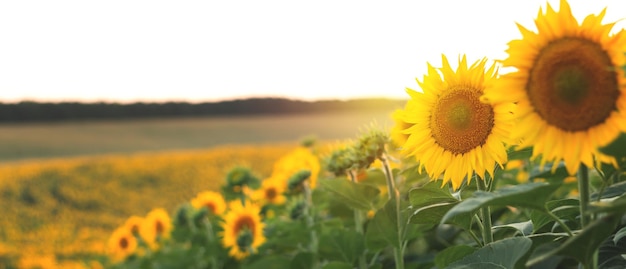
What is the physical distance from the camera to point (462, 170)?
46.9 inches

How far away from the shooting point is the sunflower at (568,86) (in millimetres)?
896

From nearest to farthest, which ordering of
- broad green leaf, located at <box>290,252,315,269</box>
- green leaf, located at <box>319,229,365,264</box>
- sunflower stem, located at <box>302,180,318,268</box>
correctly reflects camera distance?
green leaf, located at <box>319,229,365,264</box>, broad green leaf, located at <box>290,252,315,269</box>, sunflower stem, located at <box>302,180,318,268</box>

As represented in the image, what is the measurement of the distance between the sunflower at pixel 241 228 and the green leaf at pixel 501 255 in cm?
192

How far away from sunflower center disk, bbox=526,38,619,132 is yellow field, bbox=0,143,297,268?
6.30 meters

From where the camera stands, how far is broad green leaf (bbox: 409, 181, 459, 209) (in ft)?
3.71

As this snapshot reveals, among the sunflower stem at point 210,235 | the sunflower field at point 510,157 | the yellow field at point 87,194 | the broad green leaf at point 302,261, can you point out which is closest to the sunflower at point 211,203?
the sunflower stem at point 210,235

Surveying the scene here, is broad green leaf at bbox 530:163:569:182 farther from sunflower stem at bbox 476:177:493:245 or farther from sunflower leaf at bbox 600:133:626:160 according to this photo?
sunflower leaf at bbox 600:133:626:160

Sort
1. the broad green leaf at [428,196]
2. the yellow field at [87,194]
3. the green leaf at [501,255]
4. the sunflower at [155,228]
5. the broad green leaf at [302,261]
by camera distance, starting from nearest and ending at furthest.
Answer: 1. the green leaf at [501,255]
2. the broad green leaf at [428,196]
3. the broad green leaf at [302,261]
4. the sunflower at [155,228]
5. the yellow field at [87,194]

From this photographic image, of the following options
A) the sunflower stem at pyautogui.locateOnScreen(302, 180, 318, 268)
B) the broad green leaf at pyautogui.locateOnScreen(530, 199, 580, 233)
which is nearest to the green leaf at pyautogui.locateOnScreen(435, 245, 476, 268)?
the broad green leaf at pyautogui.locateOnScreen(530, 199, 580, 233)

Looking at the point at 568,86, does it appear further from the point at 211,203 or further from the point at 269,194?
the point at 211,203

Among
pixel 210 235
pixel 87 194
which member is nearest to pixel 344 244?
pixel 210 235

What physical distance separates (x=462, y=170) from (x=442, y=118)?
9cm

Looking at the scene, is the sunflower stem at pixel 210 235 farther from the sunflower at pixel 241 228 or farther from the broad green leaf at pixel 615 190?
the broad green leaf at pixel 615 190

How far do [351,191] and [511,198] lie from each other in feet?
2.47
